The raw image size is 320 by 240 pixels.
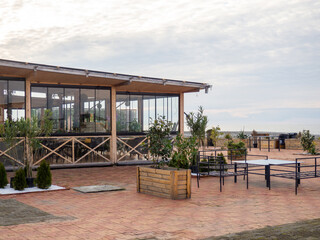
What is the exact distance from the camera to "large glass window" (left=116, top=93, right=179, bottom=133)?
49.3 feet

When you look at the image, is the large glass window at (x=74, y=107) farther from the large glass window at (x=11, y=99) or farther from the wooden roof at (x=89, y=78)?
the large glass window at (x=11, y=99)

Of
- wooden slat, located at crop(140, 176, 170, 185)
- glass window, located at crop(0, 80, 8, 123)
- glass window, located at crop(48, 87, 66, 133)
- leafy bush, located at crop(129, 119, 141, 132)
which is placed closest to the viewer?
wooden slat, located at crop(140, 176, 170, 185)

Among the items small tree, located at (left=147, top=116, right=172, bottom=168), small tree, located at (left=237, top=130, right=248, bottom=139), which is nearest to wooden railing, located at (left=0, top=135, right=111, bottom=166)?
small tree, located at (left=147, top=116, right=172, bottom=168)

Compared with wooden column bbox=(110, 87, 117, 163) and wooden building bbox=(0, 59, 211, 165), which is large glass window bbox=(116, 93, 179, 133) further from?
wooden column bbox=(110, 87, 117, 163)

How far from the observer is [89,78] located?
42.2ft

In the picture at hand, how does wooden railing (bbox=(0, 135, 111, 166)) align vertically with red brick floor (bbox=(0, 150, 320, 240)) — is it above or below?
above

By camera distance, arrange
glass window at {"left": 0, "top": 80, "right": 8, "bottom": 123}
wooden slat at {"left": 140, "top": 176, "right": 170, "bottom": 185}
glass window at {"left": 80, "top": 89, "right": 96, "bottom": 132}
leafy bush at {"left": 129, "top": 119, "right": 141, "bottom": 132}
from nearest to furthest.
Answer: wooden slat at {"left": 140, "top": 176, "right": 170, "bottom": 185}
glass window at {"left": 0, "top": 80, "right": 8, "bottom": 123}
glass window at {"left": 80, "top": 89, "right": 96, "bottom": 132}
leafy bush at {"left": 129, "top": 119, "right": 141, "bottom": 132}

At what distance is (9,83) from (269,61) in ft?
43.6

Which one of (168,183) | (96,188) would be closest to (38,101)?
(96,188)

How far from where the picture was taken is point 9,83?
1241 centimetres

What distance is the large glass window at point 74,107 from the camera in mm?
13234

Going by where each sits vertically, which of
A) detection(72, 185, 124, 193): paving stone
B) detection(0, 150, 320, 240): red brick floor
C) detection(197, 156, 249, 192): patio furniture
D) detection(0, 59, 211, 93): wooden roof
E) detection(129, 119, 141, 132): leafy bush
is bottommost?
detection(0, 150, 320, 240): red brick floor

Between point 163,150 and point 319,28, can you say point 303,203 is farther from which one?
point 319,28

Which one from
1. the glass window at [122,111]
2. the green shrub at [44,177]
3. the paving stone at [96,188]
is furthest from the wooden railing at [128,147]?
the green shrub at [44,177]
